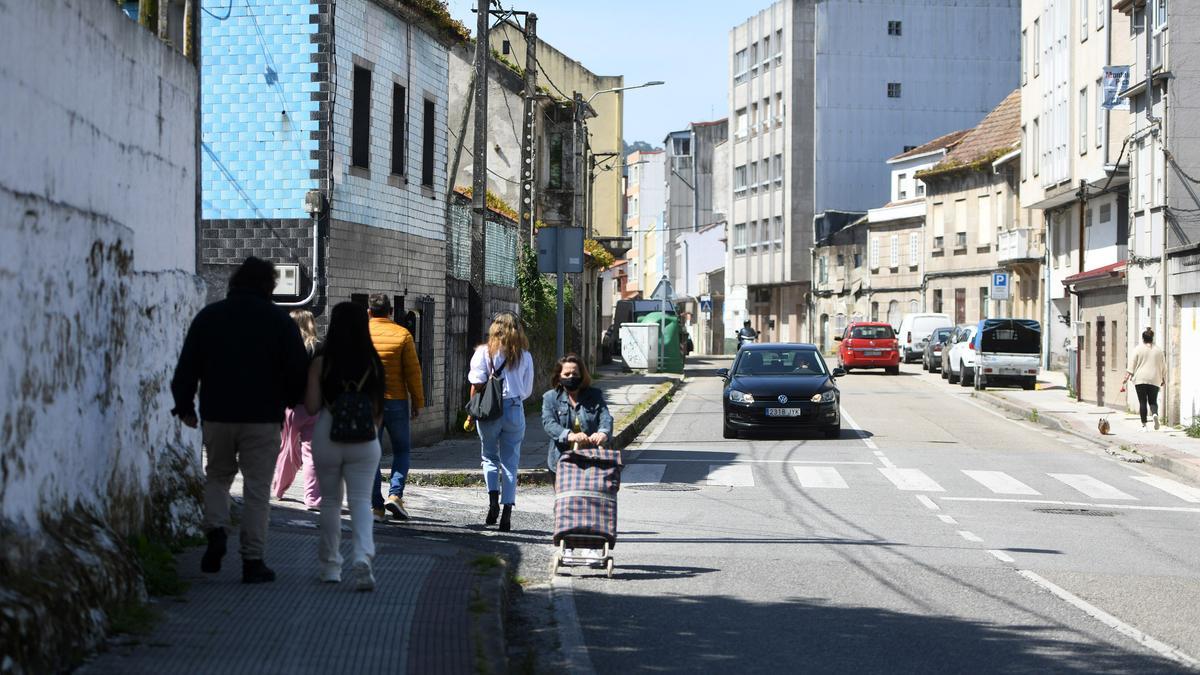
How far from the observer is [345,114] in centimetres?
1866

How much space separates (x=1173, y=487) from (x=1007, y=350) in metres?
23.7

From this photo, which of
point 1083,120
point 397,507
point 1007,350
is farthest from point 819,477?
point 1083,120

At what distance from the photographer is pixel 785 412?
23.9m

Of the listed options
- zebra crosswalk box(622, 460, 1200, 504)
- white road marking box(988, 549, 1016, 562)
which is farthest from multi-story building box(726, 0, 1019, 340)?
white road marking box(988, 549, 1016, 562)

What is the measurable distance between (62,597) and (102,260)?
271 centimetres

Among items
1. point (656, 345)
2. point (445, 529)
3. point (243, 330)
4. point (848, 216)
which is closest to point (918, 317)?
point (656, 345)

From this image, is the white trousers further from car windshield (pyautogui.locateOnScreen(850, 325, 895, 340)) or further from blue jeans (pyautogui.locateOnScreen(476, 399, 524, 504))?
car windshield (pyautogui.locateOnScreen(850, 325, 895, 340))

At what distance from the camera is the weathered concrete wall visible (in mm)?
6742

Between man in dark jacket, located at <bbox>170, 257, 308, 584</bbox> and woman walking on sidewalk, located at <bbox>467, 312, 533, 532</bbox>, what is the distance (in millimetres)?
3921

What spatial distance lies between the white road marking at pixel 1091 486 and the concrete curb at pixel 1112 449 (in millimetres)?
1454

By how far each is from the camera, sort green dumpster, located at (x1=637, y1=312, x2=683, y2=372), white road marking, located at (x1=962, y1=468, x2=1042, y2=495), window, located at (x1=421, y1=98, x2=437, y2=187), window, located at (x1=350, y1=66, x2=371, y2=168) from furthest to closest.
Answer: green dumpster, located at (x1=637, y1=312, x2=683, y2=372), window, located at (x1=421, y1=98, x2=437, y2=187), window, located at (x1=350, y1=66, x2=371, y2=168), white road marking, located at (x1=962, y1=468, x2=1042, y2=495)

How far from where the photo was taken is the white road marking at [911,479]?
16.9 m

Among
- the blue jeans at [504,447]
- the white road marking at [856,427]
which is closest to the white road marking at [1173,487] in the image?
the white road marking at [856,427]

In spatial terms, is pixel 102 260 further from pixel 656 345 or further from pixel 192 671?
pixel 656 345
